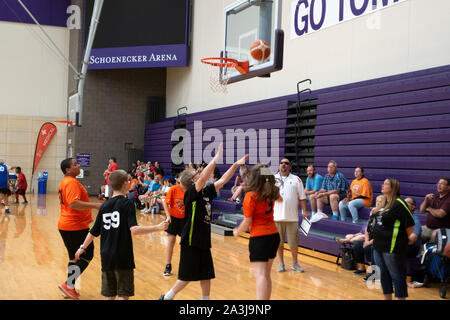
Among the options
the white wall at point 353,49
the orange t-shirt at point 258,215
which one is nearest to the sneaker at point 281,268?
the orange t-shirt at point 258,215

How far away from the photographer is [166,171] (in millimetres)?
18875

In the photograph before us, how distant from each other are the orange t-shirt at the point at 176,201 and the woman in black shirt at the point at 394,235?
114 inches

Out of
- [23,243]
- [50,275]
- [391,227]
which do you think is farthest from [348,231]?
[23,243]

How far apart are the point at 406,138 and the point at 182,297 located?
18.4ft

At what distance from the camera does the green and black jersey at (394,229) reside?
4.97 m

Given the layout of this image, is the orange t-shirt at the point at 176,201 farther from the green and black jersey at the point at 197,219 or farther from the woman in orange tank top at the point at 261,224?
the woman in orange tank top at the point at 261,224

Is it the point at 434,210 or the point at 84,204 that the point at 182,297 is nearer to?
the point at 84,204

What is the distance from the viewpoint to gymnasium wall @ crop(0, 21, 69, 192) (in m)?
21.1

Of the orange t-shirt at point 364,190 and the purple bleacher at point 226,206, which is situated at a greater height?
the orange t-shirt at point 364,190

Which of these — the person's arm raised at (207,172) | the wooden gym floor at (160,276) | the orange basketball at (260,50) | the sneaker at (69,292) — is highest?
the orange basketball at (260,50)

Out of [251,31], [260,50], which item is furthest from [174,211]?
[251,31]

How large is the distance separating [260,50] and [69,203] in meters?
3.82

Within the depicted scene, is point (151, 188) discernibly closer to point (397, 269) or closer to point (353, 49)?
point (353, 49)

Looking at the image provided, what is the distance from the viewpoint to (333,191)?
9617mm
